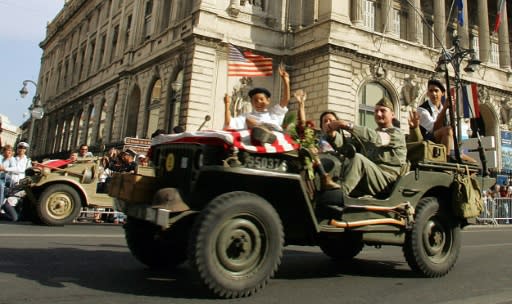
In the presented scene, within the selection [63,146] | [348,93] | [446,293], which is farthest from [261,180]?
[63,146]

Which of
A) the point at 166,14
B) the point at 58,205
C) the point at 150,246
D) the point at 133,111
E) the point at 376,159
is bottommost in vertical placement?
the point at 150,246

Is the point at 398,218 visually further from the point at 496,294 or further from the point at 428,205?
the point at 496,294

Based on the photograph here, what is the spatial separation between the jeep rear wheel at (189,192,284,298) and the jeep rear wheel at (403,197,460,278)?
1.92 meters

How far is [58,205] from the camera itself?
9.50 meters

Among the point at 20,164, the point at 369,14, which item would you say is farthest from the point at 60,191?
the point at 369,14

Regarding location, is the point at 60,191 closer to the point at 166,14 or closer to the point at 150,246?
Result: the point at 150,246

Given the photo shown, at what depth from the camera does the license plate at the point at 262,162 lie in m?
3.61

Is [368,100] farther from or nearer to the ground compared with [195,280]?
farther from the ground

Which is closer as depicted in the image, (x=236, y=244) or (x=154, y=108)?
(x=236, y=244)

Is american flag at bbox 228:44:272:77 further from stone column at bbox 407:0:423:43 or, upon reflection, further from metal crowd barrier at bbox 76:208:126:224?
stone column at bbox 407:0:423:43

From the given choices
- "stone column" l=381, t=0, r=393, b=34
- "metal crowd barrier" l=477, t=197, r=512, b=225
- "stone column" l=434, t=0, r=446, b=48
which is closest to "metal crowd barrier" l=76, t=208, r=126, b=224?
"metal crowd barrier" l=477, t=197, r=512, b=225

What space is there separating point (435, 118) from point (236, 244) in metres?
4.01

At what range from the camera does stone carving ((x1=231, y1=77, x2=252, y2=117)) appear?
22234 millimetres

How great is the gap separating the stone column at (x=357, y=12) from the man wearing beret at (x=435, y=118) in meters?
19.5
